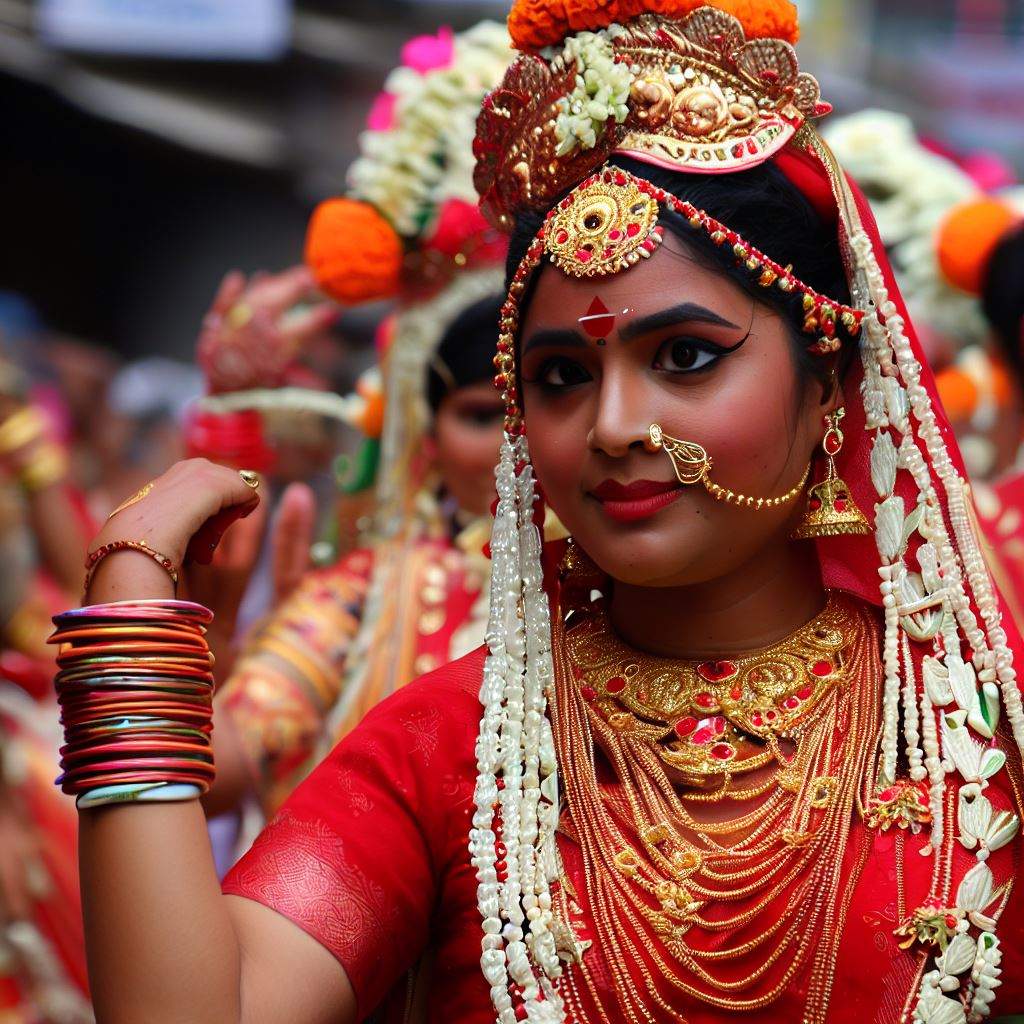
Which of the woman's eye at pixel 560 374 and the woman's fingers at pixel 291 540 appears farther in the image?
the woman's fingers at pixel 291 540

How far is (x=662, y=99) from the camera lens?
208 centimetres

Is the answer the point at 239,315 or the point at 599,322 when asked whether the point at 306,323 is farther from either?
the point at 599,322

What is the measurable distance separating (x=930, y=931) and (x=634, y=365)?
A: 73 cm

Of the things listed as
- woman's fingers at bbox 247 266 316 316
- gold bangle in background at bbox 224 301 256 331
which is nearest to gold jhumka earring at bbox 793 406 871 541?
woman's fingers at bbox 247 266 316 316

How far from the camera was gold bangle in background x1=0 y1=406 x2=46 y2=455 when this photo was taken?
4.20m

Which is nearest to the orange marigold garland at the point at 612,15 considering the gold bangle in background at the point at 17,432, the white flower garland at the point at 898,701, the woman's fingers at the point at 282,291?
the white flower garland at the point at 898,701

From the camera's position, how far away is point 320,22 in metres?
9.75

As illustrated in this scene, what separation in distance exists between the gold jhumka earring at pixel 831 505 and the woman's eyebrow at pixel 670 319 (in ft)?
0.84

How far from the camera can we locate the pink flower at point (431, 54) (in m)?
3.86

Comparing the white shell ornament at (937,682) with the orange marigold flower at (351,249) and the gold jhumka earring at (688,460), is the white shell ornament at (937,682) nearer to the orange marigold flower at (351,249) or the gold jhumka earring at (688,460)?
the gold jhumka earring at (688,460)

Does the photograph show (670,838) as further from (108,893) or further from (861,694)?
(108,893)

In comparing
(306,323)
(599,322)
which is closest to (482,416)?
(306,323)

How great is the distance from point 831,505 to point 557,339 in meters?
0.41

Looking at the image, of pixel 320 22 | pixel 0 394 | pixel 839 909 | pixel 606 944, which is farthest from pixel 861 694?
pixel 320 22
